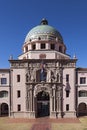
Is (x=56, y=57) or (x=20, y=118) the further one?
(x=56, y=57)

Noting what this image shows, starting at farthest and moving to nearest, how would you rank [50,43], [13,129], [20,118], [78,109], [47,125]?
[50,43] → [78,109] → [20,118] → [47,125] → [13,129]

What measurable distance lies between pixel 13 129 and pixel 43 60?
18676 millimetres

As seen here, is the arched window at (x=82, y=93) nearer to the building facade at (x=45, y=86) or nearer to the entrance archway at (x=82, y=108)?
the building facade at (x=45, y=86)

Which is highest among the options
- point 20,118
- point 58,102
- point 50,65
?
point 50,65

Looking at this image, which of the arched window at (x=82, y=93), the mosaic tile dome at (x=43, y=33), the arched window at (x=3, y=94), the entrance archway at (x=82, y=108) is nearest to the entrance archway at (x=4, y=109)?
the arched window at (x=3, y=94)

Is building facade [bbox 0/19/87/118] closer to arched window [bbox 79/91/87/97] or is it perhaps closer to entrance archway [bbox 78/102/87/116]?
arched window [bbox 79/91/87/97]


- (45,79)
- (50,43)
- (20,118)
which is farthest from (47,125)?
(50,43)

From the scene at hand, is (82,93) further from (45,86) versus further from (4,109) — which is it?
(4,109)

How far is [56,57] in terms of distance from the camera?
4641 centimetres

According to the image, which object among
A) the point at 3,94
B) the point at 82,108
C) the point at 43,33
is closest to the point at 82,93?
the point at 82,108

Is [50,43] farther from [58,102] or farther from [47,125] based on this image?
[47,125]

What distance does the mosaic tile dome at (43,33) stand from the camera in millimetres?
50781

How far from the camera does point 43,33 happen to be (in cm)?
5125

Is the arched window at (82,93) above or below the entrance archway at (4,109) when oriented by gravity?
above
